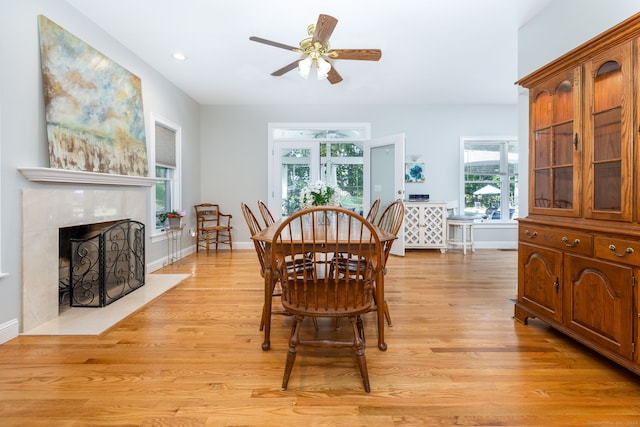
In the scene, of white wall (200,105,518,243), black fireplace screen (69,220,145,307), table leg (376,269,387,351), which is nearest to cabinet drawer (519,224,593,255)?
table leg (376,269,387,351)

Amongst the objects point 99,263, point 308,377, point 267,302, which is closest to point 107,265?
point 99,263

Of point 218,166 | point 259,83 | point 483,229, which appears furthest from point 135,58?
point 483,229

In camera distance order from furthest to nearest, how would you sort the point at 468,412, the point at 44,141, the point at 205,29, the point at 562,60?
the point at 205,29, the point at 44,141, the point at 562,60, the point at 468,412

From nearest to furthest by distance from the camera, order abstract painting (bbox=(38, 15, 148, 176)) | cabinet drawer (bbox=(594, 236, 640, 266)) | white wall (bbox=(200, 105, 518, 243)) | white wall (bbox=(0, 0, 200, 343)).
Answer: cabinet drawer (bbox=(594, 236, 640, 266)), white wall (bbox=(0, 0, 200, 343)), abstract painting (bbox=(38, 15, 148, 176)), white wall (bbox=(200, 105, 518, 243))

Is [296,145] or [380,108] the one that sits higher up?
[380,108]

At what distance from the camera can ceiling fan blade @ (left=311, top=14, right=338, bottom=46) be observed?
2.35 meters

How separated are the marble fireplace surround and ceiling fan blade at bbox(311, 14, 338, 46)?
7.19 feet

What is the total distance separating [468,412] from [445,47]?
11.7 ft

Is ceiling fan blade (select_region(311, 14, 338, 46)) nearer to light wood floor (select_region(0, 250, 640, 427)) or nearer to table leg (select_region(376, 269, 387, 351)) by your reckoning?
table leg (select_region(376, 269, 387, 351))

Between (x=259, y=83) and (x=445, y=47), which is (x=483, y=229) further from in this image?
(x=259, y=83)

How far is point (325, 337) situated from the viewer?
2.22 meters

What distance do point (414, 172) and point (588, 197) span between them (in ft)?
13.4

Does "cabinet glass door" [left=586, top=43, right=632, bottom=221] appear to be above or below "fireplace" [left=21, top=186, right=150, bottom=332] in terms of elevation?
above

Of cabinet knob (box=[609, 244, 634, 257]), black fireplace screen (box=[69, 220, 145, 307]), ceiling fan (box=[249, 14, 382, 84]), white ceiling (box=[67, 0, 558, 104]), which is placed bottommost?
black fireplace screen (box=[69, 220, 145, 307])
